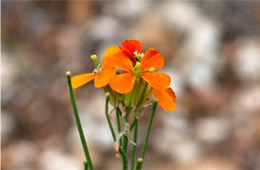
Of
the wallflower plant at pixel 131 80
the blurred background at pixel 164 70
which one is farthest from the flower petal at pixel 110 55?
the blurred background at pixel 164 70

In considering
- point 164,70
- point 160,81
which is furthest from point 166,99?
point 164,70

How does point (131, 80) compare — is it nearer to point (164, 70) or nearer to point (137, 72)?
point (137, 72)

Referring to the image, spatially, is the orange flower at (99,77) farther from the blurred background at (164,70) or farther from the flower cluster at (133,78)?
the blurred background at (164,70)

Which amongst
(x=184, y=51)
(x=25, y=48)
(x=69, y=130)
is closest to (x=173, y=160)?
(x=69, y=130)

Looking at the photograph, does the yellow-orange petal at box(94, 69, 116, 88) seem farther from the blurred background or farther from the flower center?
the blurred background

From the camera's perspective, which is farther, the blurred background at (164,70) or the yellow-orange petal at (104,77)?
the blurred background at (164,70)

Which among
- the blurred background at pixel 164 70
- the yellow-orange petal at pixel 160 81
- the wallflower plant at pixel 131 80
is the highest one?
the blurred background at pixel 164 70

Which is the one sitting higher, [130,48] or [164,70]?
[164,70]
